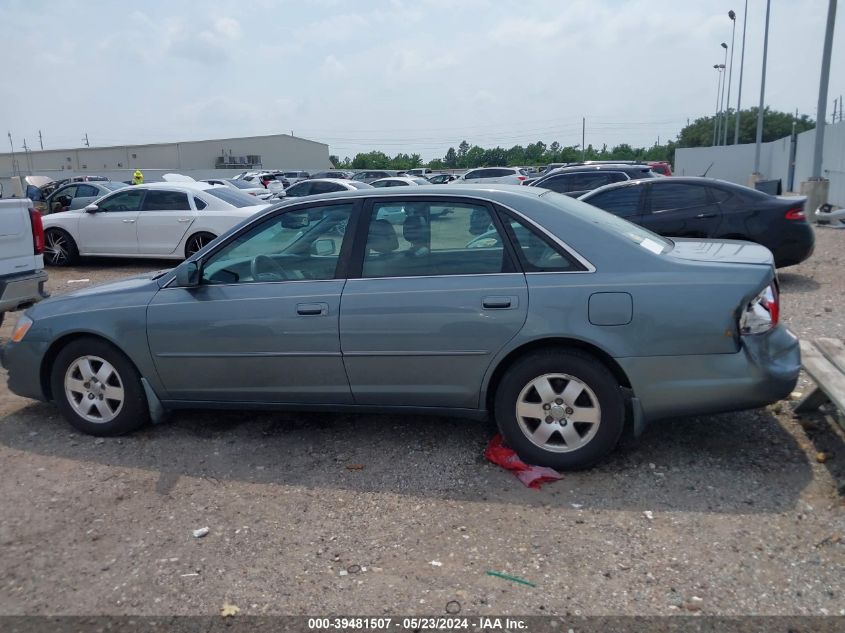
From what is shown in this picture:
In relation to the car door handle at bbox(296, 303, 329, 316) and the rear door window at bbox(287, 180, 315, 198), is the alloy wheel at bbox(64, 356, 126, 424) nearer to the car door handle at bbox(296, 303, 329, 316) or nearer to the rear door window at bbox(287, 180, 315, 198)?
the car door handle at bbox(296, 303, 329, 316)

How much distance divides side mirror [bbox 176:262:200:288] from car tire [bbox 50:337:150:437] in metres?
0.68

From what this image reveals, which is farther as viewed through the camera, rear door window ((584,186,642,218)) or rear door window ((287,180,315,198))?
rear door window ((287,180,315,198))

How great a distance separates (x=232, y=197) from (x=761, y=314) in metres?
10.7

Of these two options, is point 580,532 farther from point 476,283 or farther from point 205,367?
point 205,367

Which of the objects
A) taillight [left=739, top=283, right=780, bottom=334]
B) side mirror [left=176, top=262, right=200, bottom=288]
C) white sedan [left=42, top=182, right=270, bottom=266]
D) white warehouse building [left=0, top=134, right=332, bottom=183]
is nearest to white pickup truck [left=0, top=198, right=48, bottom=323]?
side mirror [left=176, top=262, right=200, bottom=288]

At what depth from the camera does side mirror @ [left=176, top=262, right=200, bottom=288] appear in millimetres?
4609

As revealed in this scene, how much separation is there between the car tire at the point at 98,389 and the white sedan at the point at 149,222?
7.59 m

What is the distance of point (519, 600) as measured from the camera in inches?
120

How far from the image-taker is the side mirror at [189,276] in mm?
4609

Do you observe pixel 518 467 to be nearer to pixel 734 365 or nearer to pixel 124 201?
pixel 734 365

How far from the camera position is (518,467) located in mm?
4160

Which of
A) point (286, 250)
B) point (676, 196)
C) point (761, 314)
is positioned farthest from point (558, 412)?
point (676, 196)

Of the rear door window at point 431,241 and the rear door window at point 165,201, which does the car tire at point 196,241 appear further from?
the rear door window at point 431,241

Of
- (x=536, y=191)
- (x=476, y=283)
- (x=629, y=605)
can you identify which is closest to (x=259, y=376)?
(x=476, y=283)
